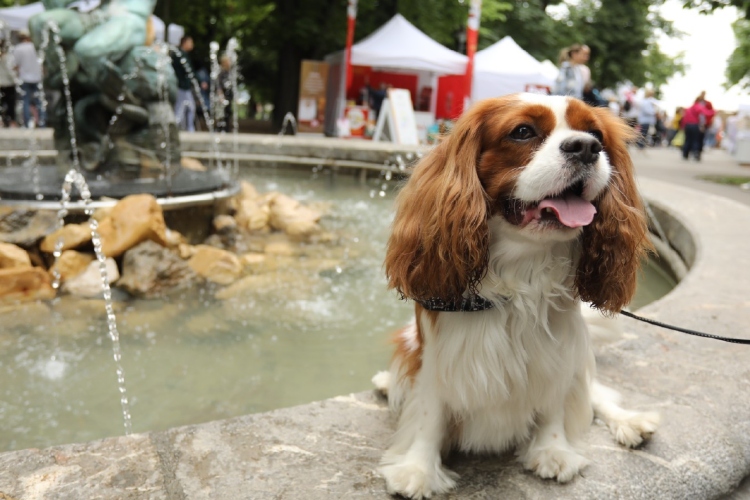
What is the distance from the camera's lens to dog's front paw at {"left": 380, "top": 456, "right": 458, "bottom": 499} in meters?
1.89

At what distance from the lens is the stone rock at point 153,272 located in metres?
5.07

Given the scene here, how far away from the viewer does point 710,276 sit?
4273 mm

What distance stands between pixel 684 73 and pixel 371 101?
152 feet

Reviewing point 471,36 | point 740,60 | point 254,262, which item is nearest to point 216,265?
point 254,262

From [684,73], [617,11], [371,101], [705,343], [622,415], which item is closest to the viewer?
[622,415]

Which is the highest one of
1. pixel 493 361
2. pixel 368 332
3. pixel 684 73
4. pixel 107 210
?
pixel 684 73

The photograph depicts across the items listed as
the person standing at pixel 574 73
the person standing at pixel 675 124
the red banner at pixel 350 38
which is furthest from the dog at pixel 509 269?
the person standing at pixel 675 124

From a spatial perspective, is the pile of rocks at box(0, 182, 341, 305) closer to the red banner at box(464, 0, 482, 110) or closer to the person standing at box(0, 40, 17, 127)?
the person standing at box(0, 40, 17, 127)

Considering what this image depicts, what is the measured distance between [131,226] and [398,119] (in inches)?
387

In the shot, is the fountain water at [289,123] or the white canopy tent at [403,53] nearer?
the white canopy tent at [403,53]

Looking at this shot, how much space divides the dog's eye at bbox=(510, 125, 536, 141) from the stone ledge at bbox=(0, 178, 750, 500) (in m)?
1.08

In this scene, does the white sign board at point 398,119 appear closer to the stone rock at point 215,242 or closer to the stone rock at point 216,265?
the stone rock at point 215,242

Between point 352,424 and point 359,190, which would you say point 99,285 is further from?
point 359,190

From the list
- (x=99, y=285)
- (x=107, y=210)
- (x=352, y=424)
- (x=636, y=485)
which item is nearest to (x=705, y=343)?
(x=636, y=485)
